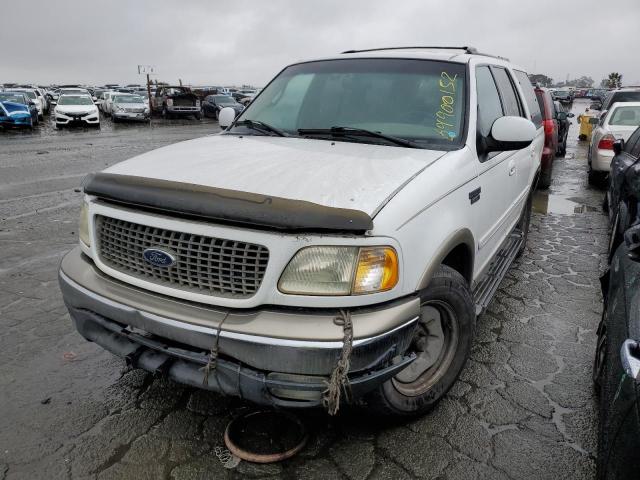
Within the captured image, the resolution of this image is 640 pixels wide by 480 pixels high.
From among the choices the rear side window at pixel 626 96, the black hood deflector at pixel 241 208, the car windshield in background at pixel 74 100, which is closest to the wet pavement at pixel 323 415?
the black hood deflector at pixel 241 208

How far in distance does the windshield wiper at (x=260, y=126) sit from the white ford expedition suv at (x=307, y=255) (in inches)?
4.7

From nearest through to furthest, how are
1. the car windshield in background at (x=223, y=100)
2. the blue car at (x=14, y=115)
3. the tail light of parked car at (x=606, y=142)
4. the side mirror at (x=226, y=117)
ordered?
the side mirror at (x=226, y=117) → the tail light of parked car at (x=606, y=142) → the blue car at (x=14, y=115) → the car windshield in background at (x=223, y=100)

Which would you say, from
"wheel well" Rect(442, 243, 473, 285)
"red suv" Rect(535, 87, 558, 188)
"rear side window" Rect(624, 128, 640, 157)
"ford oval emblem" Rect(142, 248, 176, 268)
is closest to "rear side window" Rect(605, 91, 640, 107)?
"red suv" Rect(535, 87, 558, 188)

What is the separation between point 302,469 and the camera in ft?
7.82

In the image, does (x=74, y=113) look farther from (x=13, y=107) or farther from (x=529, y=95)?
(x=529, y=95)

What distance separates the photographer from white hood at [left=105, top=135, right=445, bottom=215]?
216cm

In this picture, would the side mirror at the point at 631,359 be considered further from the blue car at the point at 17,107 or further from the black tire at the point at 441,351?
the blue car at the point at 17,107

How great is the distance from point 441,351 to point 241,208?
4.85 feet

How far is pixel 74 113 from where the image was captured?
2206 cm

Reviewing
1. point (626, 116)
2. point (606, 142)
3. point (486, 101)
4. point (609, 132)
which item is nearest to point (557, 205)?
point (606, 142)

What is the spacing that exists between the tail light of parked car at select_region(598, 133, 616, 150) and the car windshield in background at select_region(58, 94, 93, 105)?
71.2 feet

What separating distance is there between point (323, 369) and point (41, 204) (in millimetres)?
7241

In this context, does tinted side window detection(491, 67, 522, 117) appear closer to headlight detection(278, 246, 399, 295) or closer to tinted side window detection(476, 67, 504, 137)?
tinted side window detection(476, 67, 504, 137)

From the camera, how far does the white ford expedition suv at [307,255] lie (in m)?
2.00
